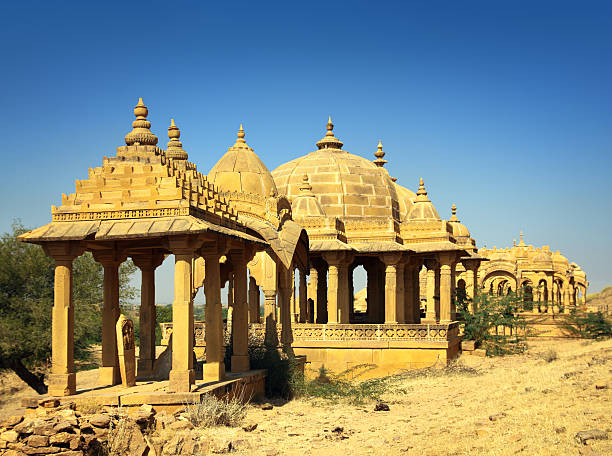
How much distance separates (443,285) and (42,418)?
18470 mm

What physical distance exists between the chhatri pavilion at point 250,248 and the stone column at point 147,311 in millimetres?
32

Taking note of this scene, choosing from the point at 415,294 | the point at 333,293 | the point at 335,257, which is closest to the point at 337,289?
the point at 333,293

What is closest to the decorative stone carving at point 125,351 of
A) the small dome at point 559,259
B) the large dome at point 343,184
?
the large dome at point 343,184

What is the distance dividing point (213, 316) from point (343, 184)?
14.6 m

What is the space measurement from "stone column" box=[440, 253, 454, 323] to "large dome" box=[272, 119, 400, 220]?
2.96 metres

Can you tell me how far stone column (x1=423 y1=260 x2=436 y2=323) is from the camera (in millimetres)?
29906

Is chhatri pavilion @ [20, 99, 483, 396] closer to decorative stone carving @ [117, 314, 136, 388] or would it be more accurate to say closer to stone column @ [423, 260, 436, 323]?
stone column @ [423, 260, 436, 323]

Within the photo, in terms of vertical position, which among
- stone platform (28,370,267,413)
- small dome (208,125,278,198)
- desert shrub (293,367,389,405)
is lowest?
desert shrub (293,367,389,405)

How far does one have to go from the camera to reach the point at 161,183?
14.0 meters

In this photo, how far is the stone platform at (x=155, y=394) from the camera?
1286 cm

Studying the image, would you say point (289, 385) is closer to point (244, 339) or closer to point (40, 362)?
point (244, 339)

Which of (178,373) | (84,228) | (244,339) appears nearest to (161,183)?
(84,228)

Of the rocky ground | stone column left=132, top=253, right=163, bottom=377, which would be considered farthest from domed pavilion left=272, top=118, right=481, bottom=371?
stone column left=132, top=253, right=163, bottom=377

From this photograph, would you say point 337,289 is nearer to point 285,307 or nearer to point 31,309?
point 285,307
